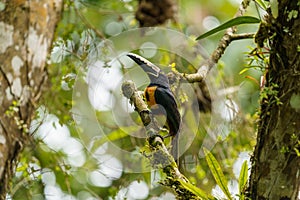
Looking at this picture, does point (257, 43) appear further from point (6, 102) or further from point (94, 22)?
point (94, 22)

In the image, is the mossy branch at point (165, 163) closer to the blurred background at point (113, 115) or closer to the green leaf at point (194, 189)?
the green leaf at point (194, 189)

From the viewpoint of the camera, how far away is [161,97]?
5.72 feet

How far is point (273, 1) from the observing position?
1.51 meters

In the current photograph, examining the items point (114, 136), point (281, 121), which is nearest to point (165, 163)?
point (281, 121)

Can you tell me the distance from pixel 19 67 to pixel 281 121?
3.32ft

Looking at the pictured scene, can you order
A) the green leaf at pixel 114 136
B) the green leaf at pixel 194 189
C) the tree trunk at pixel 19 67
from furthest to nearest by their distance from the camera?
1. the green leaf at pixel 114 136
2. the tree trunk at pixel 19 67
3. the green leaf at pixel 194 189

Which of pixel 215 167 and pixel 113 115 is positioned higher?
pixel 113 115

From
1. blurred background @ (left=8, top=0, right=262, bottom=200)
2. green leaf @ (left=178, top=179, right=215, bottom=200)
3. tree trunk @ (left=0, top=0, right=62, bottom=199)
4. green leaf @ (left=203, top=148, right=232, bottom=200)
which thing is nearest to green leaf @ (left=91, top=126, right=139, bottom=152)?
blurred background @ (left=8, top=0, right=262, bottom=200)

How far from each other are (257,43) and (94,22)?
300 centimetres


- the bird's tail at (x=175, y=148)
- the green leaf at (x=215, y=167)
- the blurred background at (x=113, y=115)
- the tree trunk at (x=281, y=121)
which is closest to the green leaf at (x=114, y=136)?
the blurred background at (x=113, y=115)

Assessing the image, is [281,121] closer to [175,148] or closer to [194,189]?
[194,189]

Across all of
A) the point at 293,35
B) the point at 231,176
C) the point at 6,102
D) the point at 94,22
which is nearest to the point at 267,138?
the point at 293,35

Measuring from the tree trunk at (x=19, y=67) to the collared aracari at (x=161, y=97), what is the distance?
51 cm

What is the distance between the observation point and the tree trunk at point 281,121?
1.42 metres
